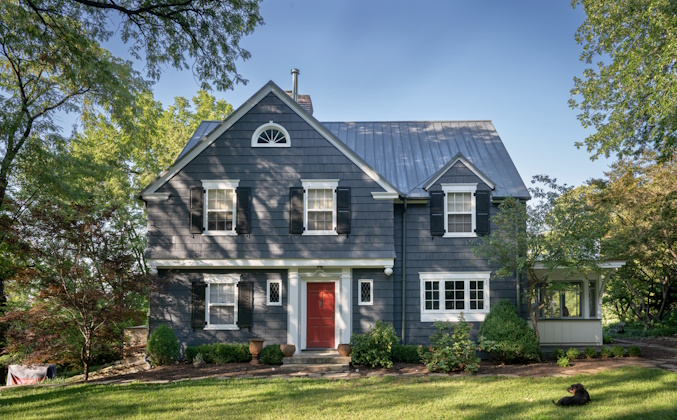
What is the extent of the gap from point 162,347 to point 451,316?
8485mm

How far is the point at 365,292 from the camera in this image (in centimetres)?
1655

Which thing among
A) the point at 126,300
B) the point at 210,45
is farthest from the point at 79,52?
the point at 126,300

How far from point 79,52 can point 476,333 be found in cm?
1285

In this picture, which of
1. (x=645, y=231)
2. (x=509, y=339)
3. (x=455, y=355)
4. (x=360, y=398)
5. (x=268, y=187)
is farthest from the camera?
(x=645, y=231)

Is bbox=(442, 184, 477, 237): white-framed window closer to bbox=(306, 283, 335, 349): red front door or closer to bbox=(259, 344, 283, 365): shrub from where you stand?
bbox=(306, 283, 335, 349): red front door

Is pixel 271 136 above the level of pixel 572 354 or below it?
above

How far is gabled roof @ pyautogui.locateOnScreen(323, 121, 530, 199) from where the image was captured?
17547 millimetres

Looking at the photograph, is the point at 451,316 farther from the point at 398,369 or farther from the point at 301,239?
the point at 301,239

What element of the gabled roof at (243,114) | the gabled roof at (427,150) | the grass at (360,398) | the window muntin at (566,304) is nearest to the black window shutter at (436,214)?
the gabled roof at (427,150)

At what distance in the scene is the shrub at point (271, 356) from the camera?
15.2 m

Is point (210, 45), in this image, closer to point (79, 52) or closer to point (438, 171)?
point (79, 52)

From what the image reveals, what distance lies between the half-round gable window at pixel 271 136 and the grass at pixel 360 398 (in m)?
7.16

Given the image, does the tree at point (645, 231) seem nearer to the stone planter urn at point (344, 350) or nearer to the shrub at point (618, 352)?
the shrub at point (618, 352)

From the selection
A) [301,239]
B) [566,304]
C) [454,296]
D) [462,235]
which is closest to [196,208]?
[301,239]
